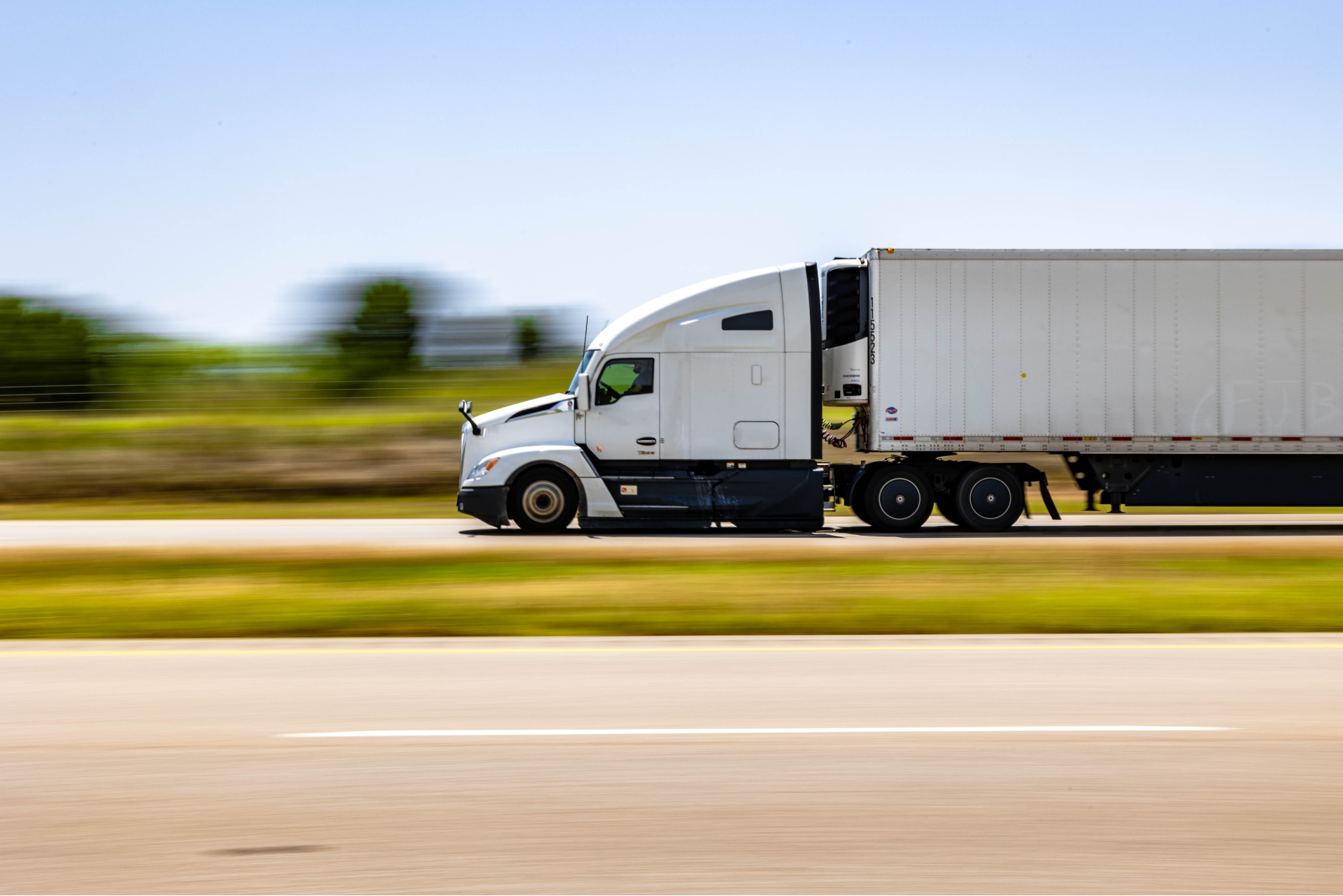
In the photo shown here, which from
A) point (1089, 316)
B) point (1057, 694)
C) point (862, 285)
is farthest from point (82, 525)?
point (1057, 694)

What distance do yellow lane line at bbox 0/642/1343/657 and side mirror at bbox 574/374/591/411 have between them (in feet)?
31.5

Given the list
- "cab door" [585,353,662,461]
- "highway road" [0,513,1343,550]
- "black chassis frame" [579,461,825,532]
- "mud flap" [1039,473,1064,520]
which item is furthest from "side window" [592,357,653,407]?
"mud flap" [1039,473,1064,520]

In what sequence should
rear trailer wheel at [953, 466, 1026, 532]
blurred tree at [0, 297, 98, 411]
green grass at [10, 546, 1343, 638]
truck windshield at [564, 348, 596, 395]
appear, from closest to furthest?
green grass at [10, 546, 1343, 638]
truck windshield at [564, 348, 596, 395]
rear trailer wheel at [953, 466, 1026, 532]
blurred tree at [0, 297, 98, 411]

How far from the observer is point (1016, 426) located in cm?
1700

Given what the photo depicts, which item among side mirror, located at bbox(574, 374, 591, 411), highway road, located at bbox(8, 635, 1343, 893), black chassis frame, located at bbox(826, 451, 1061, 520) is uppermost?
side mirror, located at bbox(574, 374, 591, 411)

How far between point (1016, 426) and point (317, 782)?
14.3 metres

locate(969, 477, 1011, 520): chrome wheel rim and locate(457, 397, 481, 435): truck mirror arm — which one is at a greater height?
locate(457, 397, 481, 435): truck mirror arm

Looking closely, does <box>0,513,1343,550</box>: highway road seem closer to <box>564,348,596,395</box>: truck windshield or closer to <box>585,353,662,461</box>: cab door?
<box>585,353,662,461</box>: cab door

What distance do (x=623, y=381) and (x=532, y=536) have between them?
8.76 feet

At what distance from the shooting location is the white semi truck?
16.8 metres

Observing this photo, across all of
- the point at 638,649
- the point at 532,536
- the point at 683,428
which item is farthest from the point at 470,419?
the point at 638,649

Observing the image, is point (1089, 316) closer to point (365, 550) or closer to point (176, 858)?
point (365, 550)

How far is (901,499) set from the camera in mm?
17406

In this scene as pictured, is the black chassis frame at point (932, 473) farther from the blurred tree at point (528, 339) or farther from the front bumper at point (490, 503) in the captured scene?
the blurred tree at point (528, 339)
